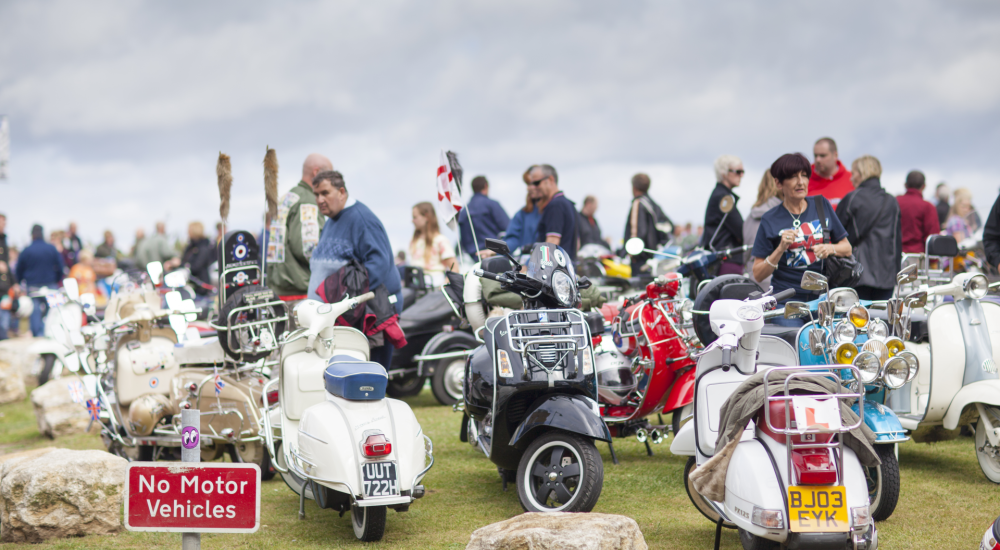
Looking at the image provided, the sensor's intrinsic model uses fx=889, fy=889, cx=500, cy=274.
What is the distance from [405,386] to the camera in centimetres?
859

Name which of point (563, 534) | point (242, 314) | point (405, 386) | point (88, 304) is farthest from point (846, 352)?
point (88, 304)

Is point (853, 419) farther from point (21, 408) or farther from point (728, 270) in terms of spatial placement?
point (21, 408)

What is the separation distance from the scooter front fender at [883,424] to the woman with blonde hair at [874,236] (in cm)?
209

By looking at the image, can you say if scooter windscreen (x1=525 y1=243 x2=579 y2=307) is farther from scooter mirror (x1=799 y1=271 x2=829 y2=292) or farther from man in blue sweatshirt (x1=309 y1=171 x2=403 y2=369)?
man in blue sweatshirt (x1=309 y1=171 x2=403 y2=369)

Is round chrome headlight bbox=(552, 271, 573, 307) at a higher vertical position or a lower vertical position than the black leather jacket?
lower

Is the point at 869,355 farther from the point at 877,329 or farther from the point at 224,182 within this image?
the point at 224,182

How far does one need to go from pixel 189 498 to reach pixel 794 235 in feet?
11.6

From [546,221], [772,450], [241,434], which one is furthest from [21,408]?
[772,450]

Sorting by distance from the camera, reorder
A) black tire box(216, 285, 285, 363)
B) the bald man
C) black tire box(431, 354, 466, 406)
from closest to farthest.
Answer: black tire box(216, 285, 285, 363)
the bald man
black tire box(431, 354, 466, 406)

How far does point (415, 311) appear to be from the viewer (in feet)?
27.7

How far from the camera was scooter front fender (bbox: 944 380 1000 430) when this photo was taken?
467 cm

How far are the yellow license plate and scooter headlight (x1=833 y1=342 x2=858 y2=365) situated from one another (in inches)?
54.0

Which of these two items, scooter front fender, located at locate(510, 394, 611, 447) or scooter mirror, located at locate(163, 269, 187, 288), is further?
scooter mirror, located at locate(163, 269, 187, 288)

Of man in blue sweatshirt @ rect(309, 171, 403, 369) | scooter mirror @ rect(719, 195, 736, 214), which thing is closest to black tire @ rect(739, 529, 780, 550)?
man in blue sweatshirt @ rect(309, 171, 403, 369)
